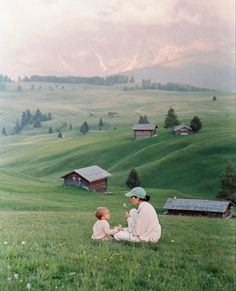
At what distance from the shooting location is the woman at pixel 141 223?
10.9 metres

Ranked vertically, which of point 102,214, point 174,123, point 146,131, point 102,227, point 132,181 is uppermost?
point 102,214

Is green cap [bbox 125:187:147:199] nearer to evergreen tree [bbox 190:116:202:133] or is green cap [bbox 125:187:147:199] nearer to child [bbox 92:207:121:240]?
child [bbox 92:207:121:240]

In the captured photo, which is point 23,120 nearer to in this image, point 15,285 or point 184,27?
point 184,27

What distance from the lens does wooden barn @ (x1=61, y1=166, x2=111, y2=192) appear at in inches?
1363

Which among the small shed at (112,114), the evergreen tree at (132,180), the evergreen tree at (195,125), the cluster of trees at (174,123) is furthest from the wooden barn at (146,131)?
the small shed at (112,114)

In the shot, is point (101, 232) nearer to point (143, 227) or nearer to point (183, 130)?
point (143, 227)

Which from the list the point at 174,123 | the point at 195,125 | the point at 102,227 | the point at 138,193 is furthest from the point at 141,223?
the point at 174,123

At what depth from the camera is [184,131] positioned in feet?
291

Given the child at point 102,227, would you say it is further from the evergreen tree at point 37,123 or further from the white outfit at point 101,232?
the evergreen tree at point 37,123

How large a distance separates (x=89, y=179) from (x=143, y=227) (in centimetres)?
2464

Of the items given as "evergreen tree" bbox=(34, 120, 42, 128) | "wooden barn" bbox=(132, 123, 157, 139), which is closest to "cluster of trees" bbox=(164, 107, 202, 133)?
"wooden barn" bbox=(132, 123, 157, 139)

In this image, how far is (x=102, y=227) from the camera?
35.9 ft

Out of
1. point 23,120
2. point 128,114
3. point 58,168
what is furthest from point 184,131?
point 128,114

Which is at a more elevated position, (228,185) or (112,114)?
(112,114)
